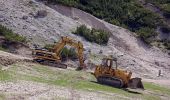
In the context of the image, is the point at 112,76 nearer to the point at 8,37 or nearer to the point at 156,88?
the point at 156,88

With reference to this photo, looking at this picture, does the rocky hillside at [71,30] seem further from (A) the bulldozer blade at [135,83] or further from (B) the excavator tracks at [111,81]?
(B) the excavator tracks at [111,81]

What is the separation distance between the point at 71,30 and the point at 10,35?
978cm

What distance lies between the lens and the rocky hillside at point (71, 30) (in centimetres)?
5512

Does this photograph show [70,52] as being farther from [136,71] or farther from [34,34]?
[136,71]

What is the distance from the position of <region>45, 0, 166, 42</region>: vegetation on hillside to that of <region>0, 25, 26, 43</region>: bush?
58.3 ft

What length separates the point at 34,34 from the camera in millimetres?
54656

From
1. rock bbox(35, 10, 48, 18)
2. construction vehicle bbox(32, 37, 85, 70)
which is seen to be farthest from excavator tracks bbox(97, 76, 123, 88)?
rock bbox(35, 10, 48, 18)

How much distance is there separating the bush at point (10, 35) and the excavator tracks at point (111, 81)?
1404cm

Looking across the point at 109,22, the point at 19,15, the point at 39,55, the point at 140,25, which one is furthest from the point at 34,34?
the point at 140,25

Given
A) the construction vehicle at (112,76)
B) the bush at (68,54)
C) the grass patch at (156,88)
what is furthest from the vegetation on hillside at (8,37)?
the grass patch at (156,88)

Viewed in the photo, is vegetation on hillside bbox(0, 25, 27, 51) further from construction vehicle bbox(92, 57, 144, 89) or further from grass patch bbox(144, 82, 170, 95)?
grass patch bbox(144, 82, 170, 95)

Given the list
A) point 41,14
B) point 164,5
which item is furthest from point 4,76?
point 164,5

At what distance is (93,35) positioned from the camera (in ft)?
199

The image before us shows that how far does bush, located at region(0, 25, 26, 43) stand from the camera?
5169cm
